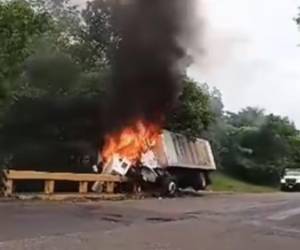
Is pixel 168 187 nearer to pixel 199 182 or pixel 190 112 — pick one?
pixel 199 182

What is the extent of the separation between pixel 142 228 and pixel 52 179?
882 centimetres

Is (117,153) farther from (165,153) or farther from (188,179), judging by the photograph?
(188,179)

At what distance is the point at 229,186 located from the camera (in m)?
41.1

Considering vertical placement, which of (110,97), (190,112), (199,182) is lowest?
(199,182)

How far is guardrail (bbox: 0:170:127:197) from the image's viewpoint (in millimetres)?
18422

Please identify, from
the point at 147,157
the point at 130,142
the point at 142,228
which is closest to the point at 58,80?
the point at 130,142

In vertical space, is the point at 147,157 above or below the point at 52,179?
above

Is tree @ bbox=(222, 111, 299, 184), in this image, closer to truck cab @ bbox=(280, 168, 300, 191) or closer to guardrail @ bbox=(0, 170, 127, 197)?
truck cab @ bbox=(280, 168, 300, 191)


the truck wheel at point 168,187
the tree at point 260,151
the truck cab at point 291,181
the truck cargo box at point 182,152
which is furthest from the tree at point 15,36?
the tree at point 260,151

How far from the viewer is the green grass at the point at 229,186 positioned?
126ft

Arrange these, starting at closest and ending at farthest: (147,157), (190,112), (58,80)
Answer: (58,80), (147,157), (190,112)

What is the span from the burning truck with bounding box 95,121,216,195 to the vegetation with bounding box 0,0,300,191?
3.19 feet

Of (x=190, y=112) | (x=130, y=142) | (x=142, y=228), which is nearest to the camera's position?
(x=142, y=228)

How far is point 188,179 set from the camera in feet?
95.5
